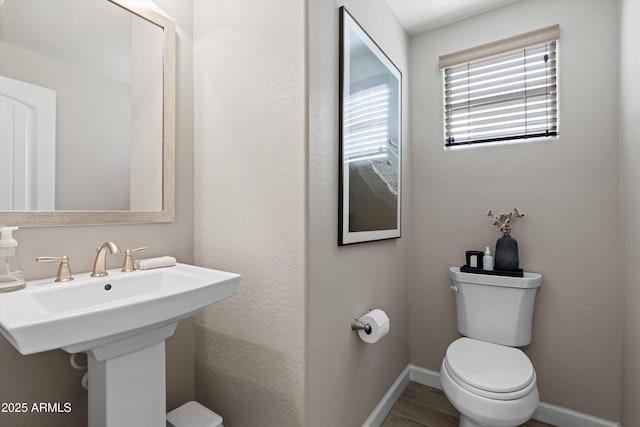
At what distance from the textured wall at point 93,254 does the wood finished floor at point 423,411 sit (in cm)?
115

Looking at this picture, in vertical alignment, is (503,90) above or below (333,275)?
above

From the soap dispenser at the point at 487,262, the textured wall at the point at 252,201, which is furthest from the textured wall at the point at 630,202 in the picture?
the textured wall at the point at 252,201

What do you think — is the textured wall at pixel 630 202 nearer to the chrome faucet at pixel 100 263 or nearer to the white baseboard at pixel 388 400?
the white baseboard at pixel 388 400

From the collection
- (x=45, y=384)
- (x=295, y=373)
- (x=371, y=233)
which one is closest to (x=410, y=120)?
(x=371, y=233)

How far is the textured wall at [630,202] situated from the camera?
4.37 feet

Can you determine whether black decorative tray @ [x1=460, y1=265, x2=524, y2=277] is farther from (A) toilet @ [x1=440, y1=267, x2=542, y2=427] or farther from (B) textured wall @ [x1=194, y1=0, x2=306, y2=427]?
(B) textured wall @ [x1=194, y1=0, x2=306, y2=427]

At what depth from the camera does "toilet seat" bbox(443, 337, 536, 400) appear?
1.28m

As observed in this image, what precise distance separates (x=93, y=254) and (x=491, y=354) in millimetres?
1836

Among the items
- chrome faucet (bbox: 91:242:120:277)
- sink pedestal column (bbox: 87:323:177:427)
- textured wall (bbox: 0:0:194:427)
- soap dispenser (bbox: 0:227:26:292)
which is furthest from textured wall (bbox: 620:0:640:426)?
soap dispenser (bbox: 0:227:26:292)

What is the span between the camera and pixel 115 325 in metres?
0.79

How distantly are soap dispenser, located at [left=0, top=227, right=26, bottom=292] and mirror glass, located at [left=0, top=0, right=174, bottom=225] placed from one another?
3.8 inches

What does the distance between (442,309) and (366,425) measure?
2.86ft

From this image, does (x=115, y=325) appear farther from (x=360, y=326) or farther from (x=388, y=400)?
(x=388, y=400)

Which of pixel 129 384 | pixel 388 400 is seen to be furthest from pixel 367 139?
pixel 388 400
